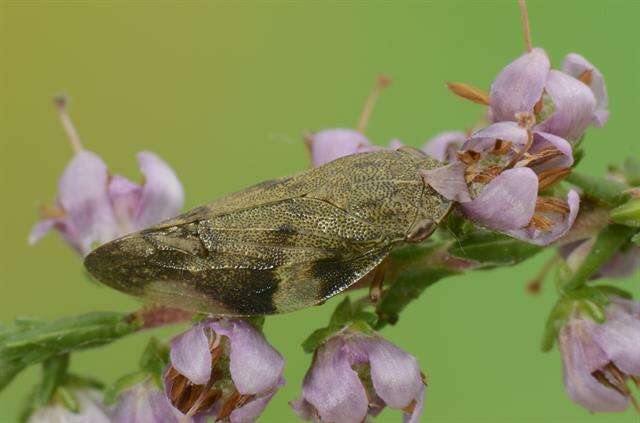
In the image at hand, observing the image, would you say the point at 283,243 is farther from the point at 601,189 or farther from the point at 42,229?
the point at 42,229

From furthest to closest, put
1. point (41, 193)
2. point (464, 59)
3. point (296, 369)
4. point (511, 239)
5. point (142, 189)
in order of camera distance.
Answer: point (41, 193), point (464, 59), point (296, 369), point (142, 189), point (511, 239)

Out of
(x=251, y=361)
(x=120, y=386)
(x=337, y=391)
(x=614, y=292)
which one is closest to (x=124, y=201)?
(x=120, y=386)

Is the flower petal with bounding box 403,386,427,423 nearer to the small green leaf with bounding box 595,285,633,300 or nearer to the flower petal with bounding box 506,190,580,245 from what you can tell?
the flower petal with bounding box 506,190,580,245

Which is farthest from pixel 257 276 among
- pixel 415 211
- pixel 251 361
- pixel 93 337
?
pixel 93 337

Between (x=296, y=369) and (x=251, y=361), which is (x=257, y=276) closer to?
(x=251, y=361)

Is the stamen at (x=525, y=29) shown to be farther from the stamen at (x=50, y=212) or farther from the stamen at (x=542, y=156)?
the stamen at (x=50, y=212)

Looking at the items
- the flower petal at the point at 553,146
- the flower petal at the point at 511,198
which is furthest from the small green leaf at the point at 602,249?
the flower petal at the point at 511,198
